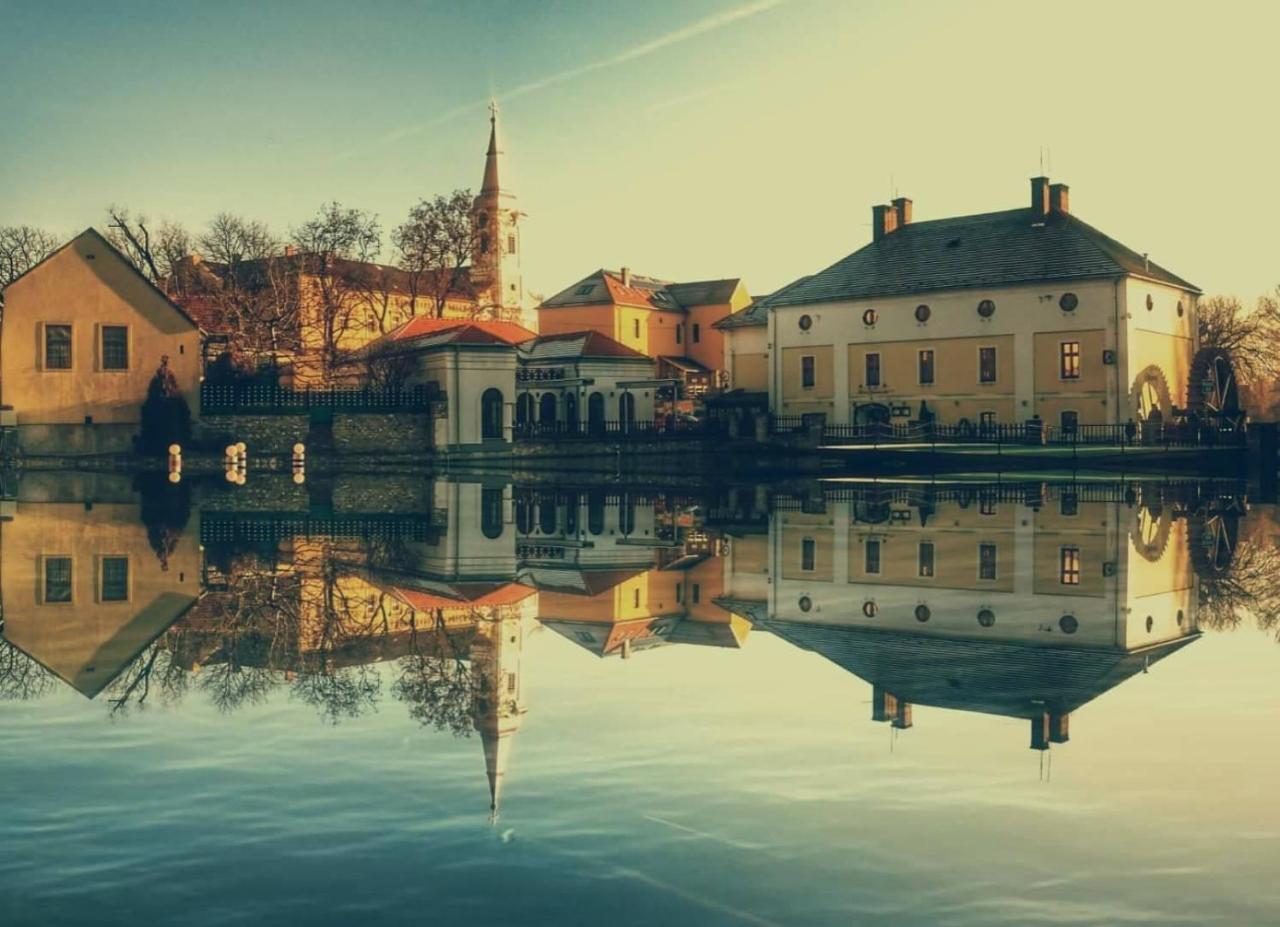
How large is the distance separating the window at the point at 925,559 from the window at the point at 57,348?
41.2m

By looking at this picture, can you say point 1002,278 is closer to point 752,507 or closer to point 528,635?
point 752,507

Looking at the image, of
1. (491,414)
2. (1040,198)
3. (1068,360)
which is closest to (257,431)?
(491,414)

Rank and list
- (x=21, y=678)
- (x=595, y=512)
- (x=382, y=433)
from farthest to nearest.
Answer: (x=382, y=433)
(x=595, y=512)
(x=21, y=678)

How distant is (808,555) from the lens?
15961 millimetres

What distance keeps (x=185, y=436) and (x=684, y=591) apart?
4152 cm

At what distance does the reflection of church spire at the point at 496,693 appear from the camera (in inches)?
226

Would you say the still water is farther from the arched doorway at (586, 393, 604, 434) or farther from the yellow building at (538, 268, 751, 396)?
the yellow building at (538, 268, 751, 396)

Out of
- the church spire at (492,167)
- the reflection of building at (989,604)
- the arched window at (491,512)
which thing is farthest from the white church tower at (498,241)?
the reflection of building at (989,604)

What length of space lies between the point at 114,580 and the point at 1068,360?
151 feet

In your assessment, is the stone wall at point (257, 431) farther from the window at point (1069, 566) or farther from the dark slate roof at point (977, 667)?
the dark slate roof at point (977, 667)

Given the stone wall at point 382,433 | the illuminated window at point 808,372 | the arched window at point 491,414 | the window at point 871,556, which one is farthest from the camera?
the illuminated window at point 808,372

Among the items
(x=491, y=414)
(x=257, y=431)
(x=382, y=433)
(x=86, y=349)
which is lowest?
(x=382, y=433)

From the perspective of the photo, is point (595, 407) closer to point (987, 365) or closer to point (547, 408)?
point (547, 408)

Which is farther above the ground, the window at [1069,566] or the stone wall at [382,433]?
the stone wall at [382,433]
